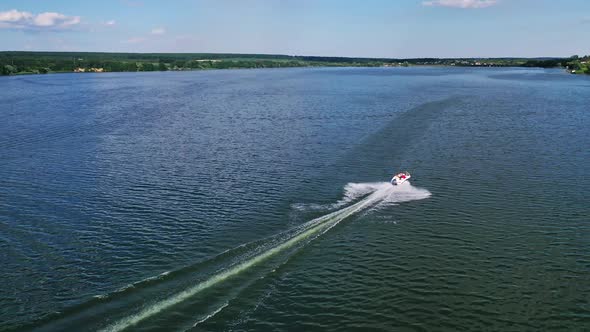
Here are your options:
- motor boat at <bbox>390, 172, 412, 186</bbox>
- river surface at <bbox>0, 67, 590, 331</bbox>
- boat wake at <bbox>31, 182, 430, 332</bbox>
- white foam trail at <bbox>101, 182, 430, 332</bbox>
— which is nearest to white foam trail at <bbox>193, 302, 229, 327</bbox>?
boat wake at <bbox>31, 182, 430, 332</bbox>

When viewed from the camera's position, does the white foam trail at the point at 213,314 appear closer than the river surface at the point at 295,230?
Yes

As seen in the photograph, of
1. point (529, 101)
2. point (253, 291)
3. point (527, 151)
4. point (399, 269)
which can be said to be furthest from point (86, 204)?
point (529, 101)

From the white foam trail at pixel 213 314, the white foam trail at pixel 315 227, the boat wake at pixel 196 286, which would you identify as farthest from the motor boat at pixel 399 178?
the white foam trail at pixel 213 314

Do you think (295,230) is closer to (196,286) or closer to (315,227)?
(315,227)

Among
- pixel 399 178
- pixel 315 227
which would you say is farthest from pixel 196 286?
pixel 399 178

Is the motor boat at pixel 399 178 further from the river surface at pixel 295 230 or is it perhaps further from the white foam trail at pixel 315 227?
the river surface at pixel 295 230

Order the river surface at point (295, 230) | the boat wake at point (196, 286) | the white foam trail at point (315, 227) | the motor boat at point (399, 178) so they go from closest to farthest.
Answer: the boat wake at point (196, 286), the white foam trail at point (315, 227), the river surface at point (295, 230), the motor boat at point (399, 178)

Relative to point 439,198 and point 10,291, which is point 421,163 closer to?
point 439,198
